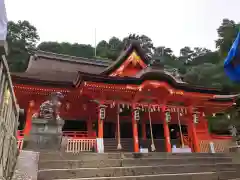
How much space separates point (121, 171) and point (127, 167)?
29 centimetres

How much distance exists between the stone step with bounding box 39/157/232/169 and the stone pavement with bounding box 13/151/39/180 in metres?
0.27

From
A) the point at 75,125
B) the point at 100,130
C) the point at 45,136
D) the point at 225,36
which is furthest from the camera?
the point at 225,36

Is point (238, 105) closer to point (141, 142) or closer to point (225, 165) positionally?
point (141, 142)

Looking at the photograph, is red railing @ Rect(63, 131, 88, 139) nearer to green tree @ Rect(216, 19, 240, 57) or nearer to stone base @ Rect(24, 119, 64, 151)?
stone base @ Rect(24, 119, 64, 151)

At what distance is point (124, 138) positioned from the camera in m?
13.8

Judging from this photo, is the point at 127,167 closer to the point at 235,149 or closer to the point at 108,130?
the point at 235,149

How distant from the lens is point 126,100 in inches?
489

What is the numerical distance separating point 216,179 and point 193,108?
7158mm

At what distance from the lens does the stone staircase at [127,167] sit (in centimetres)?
569

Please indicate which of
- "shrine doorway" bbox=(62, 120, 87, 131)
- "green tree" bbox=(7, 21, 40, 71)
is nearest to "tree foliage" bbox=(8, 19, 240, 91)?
"green tree" bbox=(7, 21, 40, 71)

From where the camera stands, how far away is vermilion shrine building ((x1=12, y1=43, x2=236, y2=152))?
11219 millimetres

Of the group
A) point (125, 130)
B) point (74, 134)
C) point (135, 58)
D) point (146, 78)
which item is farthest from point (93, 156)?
point (135, 58)

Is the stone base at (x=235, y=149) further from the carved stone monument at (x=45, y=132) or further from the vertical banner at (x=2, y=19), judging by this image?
the vertical banner at (x=2, y=19)

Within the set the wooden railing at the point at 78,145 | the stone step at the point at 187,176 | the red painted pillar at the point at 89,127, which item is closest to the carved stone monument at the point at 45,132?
the wooden railing at the point at 78,145
